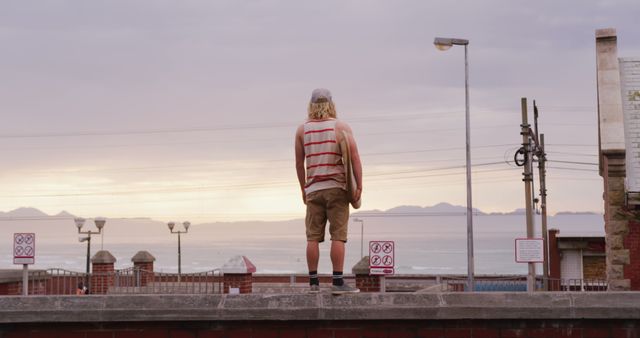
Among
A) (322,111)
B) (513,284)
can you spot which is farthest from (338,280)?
(513,284)

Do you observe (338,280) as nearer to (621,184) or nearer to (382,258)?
(382,258)

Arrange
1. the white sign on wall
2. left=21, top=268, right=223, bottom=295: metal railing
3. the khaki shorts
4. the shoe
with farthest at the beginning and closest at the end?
left=21, top=268, right=223, bottom=295: metal railing
the white sign on wall
the khaki shorts
the shoe

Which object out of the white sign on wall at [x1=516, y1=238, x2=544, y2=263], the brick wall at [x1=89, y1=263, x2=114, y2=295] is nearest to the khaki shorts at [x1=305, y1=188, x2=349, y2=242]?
the white sign on wall at [x1=516, y1=238, x2=544, y2=263]

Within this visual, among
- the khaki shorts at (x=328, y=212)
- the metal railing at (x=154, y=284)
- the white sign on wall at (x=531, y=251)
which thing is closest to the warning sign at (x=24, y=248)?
the metal railing at (x=154, y=284)

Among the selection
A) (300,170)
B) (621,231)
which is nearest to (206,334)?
(300,170)

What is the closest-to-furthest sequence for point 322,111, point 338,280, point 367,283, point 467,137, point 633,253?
point 338,280
point 322,111
point 633,253
point 367,283
point 467,137

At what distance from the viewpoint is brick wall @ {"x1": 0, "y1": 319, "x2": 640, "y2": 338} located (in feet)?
26.6

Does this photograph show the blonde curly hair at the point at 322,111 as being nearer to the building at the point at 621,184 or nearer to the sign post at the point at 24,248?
the sign post at the point at 24,248

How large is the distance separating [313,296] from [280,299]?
0.33 m

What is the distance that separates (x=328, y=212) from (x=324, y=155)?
60cm

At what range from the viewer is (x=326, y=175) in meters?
A: 8.56

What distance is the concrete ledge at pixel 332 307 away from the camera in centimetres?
804

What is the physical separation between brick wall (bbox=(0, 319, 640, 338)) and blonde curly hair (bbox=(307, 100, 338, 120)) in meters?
2.12

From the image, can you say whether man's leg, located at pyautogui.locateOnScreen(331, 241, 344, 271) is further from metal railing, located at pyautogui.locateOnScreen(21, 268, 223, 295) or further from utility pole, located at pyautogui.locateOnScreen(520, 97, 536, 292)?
utility pole, located at pyautogui.locateOnScreen(520, 97, 536, 292)
